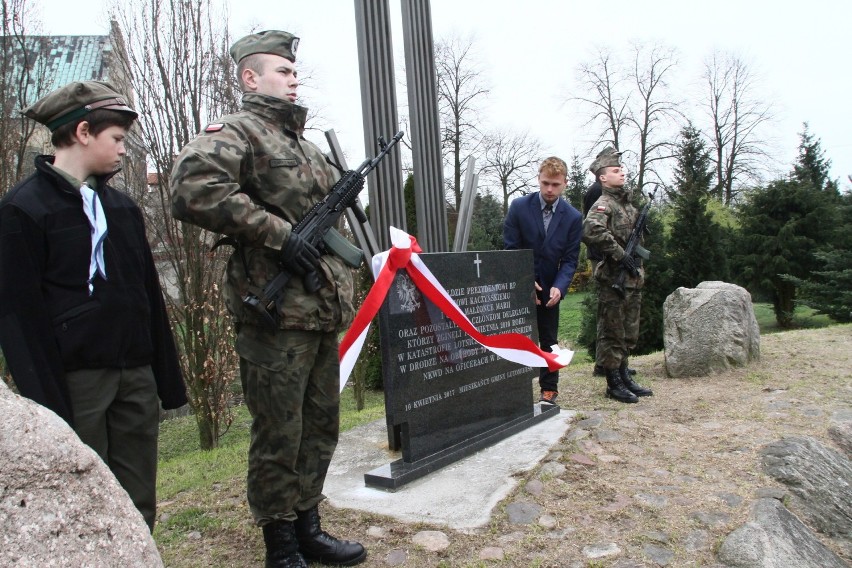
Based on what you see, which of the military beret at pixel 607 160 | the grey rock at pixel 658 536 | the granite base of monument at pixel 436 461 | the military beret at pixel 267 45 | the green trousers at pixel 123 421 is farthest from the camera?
the military beret at pixel 607 160

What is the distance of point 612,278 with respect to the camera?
5758mm

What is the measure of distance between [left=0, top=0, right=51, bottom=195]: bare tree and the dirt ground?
5500 millimetres

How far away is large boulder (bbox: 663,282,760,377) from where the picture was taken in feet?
21.4

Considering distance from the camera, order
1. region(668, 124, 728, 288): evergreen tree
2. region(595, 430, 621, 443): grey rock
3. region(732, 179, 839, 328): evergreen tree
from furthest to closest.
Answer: region(732, 179, 839, 328): evergreen tree < region(668, 124, 728, 288): evergreen tree < region(595, 430, 621, 443): grey rock

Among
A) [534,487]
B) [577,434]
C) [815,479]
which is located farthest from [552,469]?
[815,479]

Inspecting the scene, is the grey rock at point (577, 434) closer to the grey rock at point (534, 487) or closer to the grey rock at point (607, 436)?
the grey rock at point (607, 436)

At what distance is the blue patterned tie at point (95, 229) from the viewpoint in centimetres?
225

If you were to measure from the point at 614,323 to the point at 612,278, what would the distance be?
0.40 metres

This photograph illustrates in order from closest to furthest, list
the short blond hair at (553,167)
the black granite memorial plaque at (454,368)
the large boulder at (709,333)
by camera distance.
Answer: the black granite memorial plaque at (454,368)
the short blond hair at (553,167)
the large boulder at (709,333)

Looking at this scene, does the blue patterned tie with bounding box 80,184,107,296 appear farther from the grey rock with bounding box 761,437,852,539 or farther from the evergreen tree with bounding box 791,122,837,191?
the evergreen tree with bounding box 791,122,837,191

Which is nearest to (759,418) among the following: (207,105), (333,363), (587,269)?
(333,363)

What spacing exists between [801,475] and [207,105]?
22.5 ft

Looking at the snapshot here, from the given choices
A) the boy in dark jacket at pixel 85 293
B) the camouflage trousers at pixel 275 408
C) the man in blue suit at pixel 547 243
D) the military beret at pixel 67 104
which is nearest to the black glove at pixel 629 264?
the man in blue suit at pixel 547 243

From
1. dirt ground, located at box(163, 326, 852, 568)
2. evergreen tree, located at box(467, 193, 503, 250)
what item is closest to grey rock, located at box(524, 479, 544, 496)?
dirt ground, located at box(163, 326, 852, 568)
